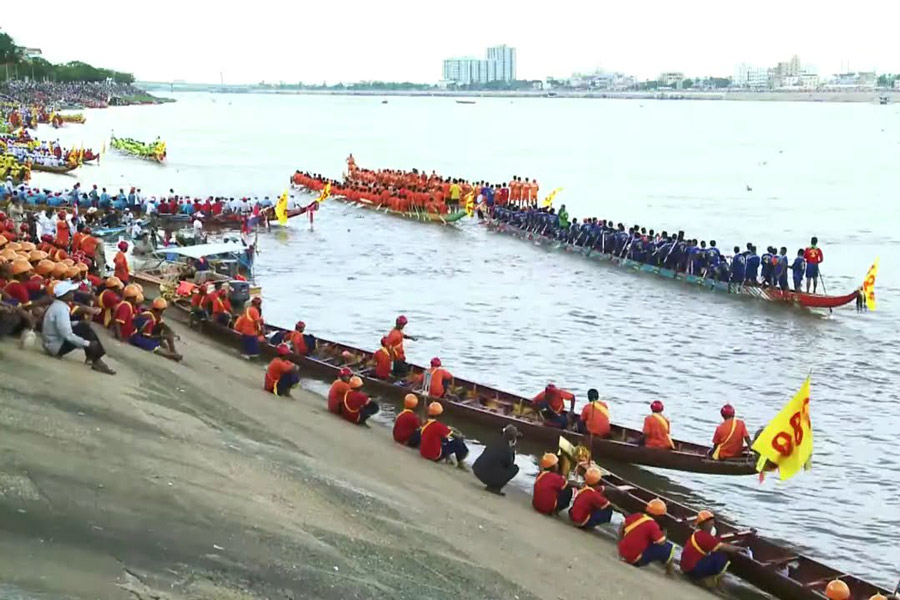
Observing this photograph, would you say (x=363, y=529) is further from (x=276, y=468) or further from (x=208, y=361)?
(x=208, y=361)

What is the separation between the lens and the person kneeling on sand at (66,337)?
46.2ft

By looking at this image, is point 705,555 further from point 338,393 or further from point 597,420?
→ point 338,393

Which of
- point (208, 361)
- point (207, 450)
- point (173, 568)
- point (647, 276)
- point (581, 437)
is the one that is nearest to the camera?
point (173, 568)

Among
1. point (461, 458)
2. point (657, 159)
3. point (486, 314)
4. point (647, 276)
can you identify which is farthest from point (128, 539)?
point (657, 159)

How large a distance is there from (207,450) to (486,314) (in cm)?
1776

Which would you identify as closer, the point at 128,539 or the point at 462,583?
the point at 128,539

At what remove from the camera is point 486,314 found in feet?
97.3

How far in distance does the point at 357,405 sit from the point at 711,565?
22.4 feet

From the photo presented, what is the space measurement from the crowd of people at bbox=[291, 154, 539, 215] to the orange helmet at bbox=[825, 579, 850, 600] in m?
36.9

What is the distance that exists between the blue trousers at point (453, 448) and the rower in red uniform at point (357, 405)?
2162 mm

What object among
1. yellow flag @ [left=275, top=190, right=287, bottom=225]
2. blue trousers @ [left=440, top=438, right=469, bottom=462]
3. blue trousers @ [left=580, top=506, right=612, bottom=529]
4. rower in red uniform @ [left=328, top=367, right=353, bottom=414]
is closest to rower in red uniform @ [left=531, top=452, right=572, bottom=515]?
blue trousers @ [left=580, top=506, right=612, bottom=529]

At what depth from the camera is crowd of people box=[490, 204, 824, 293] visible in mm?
30891

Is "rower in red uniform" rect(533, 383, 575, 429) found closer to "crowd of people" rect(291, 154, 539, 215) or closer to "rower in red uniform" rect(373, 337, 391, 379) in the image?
"rower in red uniform" rect(373, 337, 391, 379)

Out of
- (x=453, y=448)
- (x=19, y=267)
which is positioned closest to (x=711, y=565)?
(x=453, y=448)
